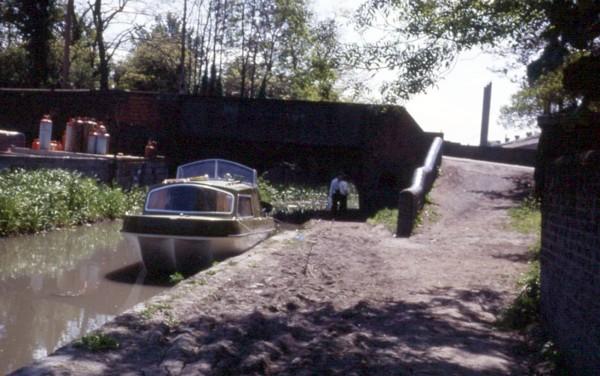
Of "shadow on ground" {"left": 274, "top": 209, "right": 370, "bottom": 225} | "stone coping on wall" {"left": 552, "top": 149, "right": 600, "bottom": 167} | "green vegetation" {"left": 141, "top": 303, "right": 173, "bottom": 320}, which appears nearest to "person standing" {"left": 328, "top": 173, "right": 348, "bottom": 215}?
"shadow on ground" {"left": 274, "top": 209, "right": 370, "bottom": 225}

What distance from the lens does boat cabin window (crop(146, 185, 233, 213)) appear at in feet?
57.8

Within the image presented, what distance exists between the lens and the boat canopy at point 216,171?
2275 cm

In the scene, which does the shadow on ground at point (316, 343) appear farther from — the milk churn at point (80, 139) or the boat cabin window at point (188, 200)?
the milk churn at point (80, 139)

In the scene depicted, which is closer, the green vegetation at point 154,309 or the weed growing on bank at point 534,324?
the weed growing on bank at point 534,324

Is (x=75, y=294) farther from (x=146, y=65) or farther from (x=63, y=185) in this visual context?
(x=146, y=65)

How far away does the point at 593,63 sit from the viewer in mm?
6582

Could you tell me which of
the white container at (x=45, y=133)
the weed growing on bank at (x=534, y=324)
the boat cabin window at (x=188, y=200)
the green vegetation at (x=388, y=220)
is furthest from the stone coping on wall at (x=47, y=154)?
the weed growing on bank at (x=534, y=324)

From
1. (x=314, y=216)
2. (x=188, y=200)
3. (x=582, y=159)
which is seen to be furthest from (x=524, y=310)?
(x=314, y=216)

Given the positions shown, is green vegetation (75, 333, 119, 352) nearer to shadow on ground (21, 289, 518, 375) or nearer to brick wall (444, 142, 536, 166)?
shadow on ground (21, 289, 518, 375)

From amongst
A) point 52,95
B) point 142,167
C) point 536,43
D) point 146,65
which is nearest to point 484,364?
point 536,43

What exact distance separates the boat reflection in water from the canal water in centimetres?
72

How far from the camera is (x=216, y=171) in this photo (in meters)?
22.7

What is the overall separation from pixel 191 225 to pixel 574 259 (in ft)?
35.0

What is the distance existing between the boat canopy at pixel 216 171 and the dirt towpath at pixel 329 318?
6013 mm
